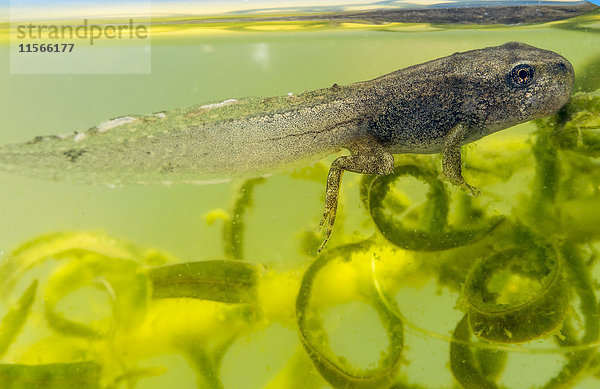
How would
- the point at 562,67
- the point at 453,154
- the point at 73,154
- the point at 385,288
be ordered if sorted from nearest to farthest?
the point at 562,67 < the point at 453,154 < the point at 73,154 < the point at 385,288

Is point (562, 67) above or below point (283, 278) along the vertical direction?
above

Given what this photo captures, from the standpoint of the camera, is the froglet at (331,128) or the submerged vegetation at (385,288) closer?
the froglet at (331,128)

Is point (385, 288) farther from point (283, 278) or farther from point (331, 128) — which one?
point (331, 128)

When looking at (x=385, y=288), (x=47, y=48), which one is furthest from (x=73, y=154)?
→ (x=385, y=288)

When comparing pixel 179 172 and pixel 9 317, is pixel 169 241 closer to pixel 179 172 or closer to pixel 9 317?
pixel 179 172

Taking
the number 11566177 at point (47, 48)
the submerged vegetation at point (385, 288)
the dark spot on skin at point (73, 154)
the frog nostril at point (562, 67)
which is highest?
the frog nostril at point (562, 67)

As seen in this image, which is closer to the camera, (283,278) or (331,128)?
(331,128)

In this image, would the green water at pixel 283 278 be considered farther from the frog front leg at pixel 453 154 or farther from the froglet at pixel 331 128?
the frog front leg at pixel 453 154

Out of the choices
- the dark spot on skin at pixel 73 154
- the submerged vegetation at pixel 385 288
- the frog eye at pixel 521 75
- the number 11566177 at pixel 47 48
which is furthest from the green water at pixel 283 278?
the number 11566177 at pixel 47 48
